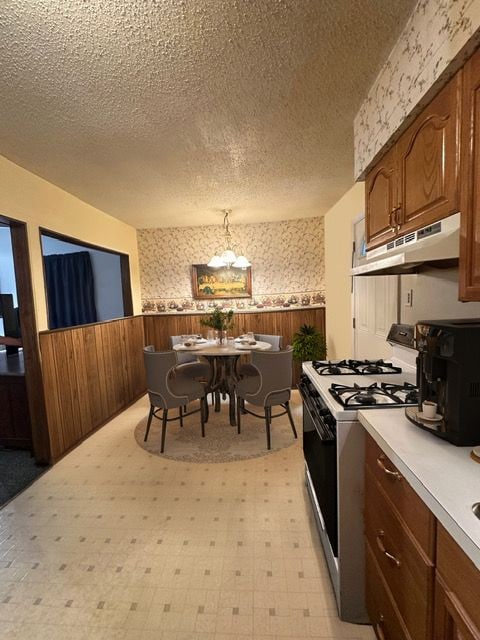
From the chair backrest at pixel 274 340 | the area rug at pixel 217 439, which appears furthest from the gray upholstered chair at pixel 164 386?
the chair backrest at pixel 274 340

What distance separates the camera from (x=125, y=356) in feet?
12.9

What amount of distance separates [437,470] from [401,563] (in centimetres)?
34

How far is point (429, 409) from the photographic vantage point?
107cm

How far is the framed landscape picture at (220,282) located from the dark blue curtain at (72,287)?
1.83 m

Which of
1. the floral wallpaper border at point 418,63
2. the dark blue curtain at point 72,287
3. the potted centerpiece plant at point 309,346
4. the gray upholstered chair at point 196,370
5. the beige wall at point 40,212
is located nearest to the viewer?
the floral wallpaper border at point 418,63

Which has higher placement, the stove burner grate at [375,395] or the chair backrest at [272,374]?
the stove burner grate at [375,395]

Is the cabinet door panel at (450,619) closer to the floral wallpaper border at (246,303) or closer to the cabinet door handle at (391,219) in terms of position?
the cabinet door handle at (391,219)

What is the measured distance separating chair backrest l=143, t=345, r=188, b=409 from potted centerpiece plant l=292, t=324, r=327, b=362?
1.81m

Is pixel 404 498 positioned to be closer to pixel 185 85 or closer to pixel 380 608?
pixel 380 608

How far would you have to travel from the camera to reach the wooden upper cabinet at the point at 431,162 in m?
1.05

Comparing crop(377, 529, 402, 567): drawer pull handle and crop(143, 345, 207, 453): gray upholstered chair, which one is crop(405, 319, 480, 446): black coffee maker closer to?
crop(377, 529, 402, 567): drawer pull handle

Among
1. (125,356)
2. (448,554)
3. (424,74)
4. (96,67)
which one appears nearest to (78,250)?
(125,356)

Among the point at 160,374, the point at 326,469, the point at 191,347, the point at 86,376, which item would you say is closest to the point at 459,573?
the point at 326,469

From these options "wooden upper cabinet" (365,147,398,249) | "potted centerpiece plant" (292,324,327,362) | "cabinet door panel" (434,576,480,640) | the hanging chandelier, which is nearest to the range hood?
"wooden upper cabinet" (365,147,398,249)
